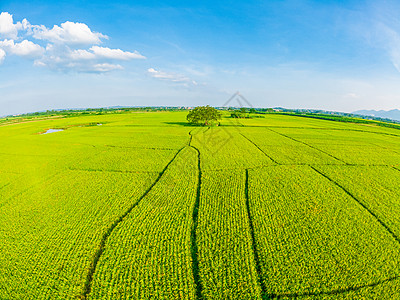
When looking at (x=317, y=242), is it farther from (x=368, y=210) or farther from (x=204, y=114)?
(x=204, y=114)

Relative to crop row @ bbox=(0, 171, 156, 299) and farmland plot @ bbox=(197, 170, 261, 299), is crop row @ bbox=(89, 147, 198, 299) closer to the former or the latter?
farmland plot @ bbox=(197, 170, 261, 299)

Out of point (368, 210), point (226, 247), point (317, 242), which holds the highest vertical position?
point (368, 210)

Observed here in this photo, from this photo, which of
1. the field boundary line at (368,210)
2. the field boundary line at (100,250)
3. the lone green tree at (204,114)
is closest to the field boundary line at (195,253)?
the field boundary line at (100,250)

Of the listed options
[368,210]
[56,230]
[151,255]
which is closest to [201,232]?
[151,255]

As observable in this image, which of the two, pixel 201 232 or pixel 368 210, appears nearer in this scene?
pixel 201 232

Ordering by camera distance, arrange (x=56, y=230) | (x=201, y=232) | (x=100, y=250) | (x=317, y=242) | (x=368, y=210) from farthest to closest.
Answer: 1. (x=368, y=210)
2. (x=56, y=230)
3. (x=201, y=232)
4. (x=317, y=242)
5. (x=100, y=250)

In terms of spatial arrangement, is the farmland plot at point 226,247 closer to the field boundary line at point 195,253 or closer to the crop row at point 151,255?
the field boundary line at point 195,253

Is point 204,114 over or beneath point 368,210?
over

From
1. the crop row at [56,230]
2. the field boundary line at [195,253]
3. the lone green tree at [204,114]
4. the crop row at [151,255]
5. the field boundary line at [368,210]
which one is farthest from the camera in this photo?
the lone green tree at [204,114]

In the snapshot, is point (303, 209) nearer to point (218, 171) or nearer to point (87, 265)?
point (218, 171)
